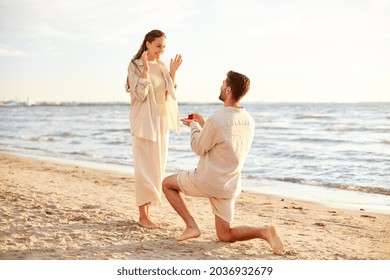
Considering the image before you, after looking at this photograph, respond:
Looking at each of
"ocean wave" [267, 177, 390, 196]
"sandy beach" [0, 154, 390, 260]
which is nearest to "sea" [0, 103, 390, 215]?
"ocean wave" [267, 177, 390, 196]

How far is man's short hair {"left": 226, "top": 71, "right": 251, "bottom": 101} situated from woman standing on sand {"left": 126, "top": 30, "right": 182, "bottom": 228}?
102 centimetres

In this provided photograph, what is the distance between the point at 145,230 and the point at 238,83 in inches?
71.8

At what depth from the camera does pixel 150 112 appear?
4.63m

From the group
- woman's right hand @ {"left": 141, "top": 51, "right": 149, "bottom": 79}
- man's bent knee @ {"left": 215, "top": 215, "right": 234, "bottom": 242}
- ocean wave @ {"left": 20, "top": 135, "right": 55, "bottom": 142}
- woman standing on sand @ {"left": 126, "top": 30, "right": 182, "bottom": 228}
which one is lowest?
ocean wave @ {"left": 20, "top": 135, "right": 55, "bottom": 142}

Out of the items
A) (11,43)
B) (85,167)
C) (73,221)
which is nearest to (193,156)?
(85,167)

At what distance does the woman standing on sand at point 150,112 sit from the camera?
4.60 m

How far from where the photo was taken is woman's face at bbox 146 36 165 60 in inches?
181

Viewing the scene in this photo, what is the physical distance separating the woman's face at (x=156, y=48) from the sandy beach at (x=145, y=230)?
5.76ft

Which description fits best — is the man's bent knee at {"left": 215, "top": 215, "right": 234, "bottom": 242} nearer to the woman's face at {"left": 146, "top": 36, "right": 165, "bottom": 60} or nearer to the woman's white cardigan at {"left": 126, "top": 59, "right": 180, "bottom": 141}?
the woman's white cardigan at {"left": 126, "top": 59, "right": 180, "bottom": 141}

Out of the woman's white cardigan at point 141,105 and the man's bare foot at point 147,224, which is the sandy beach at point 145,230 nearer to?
the man's bare foot at point 147,224

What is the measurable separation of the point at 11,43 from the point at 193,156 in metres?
6.01

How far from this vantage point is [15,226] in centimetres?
455

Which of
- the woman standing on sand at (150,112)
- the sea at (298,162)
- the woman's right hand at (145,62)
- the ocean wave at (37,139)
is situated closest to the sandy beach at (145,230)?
the woman standing on sand at (150,112)

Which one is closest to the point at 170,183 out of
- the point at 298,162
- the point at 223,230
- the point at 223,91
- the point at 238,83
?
the point at 223,230
